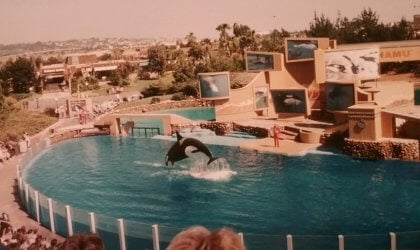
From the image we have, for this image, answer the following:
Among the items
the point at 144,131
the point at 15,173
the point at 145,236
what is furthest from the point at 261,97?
the point at 145,236

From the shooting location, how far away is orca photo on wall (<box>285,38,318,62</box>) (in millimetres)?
31922

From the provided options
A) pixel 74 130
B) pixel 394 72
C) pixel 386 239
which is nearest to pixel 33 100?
pixel 74 130

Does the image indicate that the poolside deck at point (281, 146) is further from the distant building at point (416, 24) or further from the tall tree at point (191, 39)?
the tall tree at point (191, 39)

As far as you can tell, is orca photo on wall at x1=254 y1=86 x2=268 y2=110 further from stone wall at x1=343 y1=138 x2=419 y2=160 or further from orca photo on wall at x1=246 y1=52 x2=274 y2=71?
stone wall at x1=343 y1=138 x2=419 y2=160

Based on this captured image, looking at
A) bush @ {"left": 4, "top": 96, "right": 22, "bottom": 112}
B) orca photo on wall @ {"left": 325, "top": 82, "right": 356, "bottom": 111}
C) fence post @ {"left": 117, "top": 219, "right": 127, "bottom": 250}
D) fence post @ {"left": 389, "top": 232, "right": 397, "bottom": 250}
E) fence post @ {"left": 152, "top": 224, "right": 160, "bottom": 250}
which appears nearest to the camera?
fence post @ {"left": 389, "top": 232, "right": 397, "bottom": 250}

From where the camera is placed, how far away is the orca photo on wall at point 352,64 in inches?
1178

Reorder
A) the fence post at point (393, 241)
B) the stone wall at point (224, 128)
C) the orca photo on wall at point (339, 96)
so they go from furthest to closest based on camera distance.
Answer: the stone wall at point (224, 128)
the orca photo on wall at point (339, 96)
the fence post at point (393, 241)

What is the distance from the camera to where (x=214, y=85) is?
103 feet

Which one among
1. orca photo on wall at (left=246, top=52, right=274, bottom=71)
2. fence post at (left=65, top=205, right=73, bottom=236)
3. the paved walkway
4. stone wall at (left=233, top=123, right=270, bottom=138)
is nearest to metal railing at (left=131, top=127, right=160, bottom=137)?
stone wall at (left=233, top=123, right=270, bottom=138)

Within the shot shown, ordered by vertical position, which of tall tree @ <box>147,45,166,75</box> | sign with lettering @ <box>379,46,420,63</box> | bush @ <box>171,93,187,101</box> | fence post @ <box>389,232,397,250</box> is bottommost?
fence post @ <box>389,232,397,250</box>

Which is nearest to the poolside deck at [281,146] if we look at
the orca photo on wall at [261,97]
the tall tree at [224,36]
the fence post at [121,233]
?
the orca photo on wall at [261,97]

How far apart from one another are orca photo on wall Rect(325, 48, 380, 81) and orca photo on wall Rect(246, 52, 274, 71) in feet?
12.9

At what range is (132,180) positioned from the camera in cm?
2073

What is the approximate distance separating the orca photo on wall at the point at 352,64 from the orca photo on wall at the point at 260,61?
3.93m
